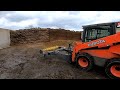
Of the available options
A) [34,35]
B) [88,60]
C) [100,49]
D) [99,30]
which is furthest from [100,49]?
[34,35]

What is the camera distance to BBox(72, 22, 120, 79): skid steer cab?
21.5 ft

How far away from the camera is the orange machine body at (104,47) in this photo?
6.62 meters

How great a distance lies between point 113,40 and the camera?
6.66 m

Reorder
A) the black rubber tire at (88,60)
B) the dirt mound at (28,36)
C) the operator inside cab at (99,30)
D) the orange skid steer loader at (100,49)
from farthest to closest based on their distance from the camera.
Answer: the dirt mound at (28,36) < the black rubber tire at (88,60) < the operator inside cab at (99,30) < the orange skid steer loader at (100,49)

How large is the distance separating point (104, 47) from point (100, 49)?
0.20 m

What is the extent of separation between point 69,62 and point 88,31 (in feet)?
5.99

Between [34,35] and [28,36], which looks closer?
[28,36]

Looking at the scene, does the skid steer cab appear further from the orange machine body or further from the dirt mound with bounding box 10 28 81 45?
the dirt mound with bounding box 10 28 81 45

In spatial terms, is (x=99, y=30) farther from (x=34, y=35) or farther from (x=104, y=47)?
(x=34, y=35)

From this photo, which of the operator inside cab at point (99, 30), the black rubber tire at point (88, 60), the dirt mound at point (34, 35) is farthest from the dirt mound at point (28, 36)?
the black rubber tire at point (88, 60)

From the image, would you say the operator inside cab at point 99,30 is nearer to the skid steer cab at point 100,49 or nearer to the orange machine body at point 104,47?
the skid steer cab at point 100,49

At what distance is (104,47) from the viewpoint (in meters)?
7.05

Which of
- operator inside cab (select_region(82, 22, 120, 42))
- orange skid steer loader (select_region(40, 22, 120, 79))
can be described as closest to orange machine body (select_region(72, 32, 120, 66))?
orange skid steer loader (select_region(40, 22, 120, 79))

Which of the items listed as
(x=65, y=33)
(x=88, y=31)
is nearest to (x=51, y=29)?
(x=65, y=33)
